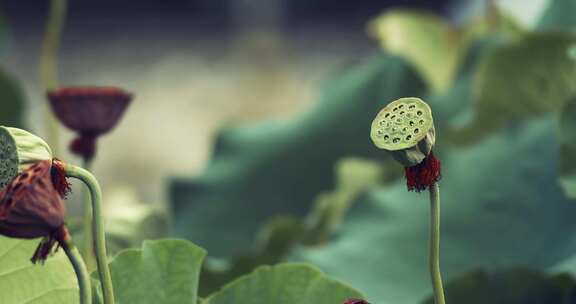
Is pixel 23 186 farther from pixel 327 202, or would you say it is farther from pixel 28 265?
pixel 327 202

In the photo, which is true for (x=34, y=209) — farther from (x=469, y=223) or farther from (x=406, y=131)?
(x=469, y=223)

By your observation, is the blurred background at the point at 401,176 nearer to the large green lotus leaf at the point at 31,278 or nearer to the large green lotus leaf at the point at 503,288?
the large green lotus leaf at the point at 503,288

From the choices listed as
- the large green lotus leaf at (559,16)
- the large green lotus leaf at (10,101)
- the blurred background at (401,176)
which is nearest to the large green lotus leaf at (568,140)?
the blurred background at (401,176)

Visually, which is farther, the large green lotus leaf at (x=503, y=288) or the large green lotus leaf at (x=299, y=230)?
the large green lotus leaf at (x=299, y=230)

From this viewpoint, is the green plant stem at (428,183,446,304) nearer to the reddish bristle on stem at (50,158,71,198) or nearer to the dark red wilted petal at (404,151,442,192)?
the dark red wilted petal at (404,151,442,192)

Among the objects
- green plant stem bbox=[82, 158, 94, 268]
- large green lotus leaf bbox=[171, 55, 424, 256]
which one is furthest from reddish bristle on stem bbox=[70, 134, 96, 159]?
large green lotus leaf bbox=[171, 55, 424, 256]
